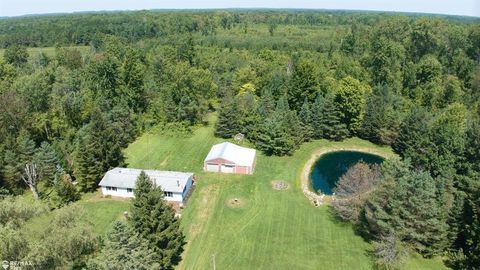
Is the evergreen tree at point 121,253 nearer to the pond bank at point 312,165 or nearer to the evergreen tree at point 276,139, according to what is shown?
the pond bank at point 312,165

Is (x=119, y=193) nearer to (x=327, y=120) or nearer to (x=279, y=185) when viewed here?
(x=279, y=185)

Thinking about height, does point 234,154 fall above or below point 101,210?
above

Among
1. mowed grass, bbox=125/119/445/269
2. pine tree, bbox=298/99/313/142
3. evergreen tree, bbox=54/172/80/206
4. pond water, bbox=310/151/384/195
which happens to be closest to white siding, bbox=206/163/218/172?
mowed grass, bbox=125/119/445/269

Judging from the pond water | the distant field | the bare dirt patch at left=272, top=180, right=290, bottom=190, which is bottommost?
the pond water

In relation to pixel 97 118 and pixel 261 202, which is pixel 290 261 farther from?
pixel 97 118

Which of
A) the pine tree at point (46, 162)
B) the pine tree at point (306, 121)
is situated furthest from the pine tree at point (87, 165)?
the pine tree at point (306, 121)

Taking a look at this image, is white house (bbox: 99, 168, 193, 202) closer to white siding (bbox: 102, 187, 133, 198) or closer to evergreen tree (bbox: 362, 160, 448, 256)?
white siding (bbox: 102, 187, 133, 198)

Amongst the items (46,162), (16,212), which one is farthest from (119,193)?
(16,212)
